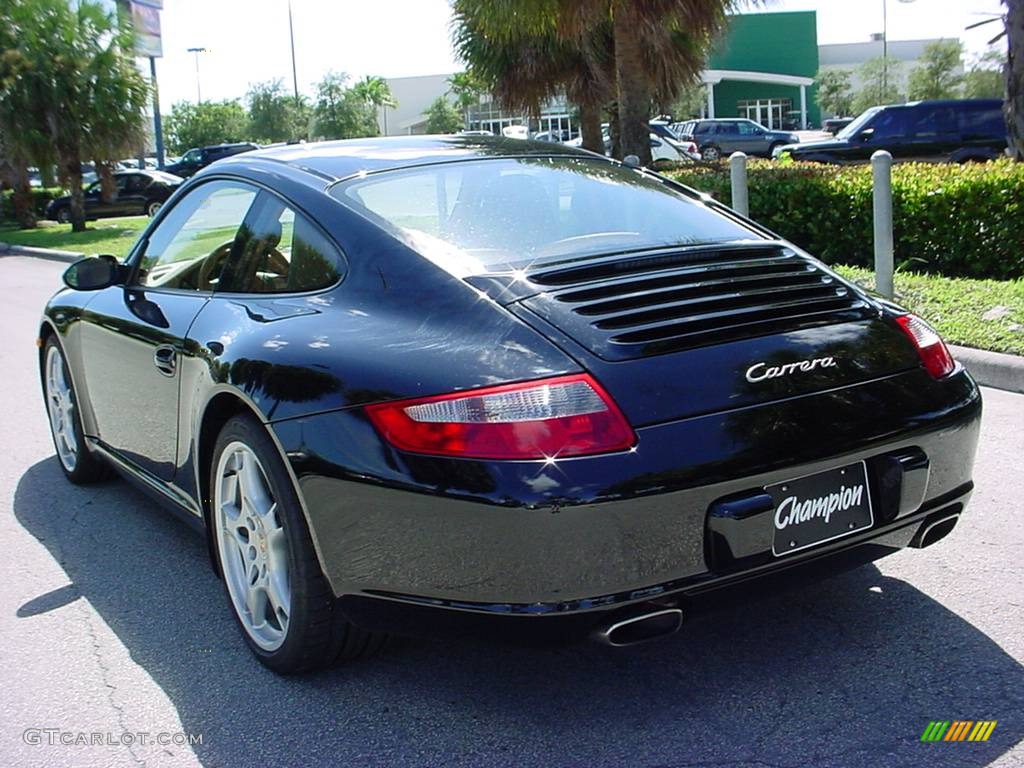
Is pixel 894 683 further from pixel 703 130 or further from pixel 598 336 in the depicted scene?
pixel 703 130

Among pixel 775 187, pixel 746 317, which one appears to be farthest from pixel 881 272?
pixel 746 317

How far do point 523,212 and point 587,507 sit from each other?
4.31 feet

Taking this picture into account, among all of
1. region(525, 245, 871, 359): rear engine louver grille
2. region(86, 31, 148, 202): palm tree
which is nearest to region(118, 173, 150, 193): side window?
region(86, 31, 148, 202): palm tree

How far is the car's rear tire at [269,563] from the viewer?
292cm

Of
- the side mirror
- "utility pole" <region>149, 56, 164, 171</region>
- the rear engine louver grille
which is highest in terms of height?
"utility pole" <region>149, 56, 164, 171</region>

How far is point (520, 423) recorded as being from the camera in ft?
8.23

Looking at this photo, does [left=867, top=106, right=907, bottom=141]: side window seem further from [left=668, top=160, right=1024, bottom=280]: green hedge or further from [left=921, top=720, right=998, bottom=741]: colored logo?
[left=921, top=720, right=998, bottom=741]: colored logo

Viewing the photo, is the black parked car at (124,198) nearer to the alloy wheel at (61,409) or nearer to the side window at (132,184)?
A: the side window at (132,184)

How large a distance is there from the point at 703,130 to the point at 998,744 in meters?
35.9

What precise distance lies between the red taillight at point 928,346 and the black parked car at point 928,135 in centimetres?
1808

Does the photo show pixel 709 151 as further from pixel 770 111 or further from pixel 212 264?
pixel 770 111

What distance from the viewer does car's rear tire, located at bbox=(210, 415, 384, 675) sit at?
292cm

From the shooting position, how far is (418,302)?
291 cm

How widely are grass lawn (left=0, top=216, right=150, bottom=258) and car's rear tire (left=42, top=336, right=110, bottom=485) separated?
14178 mm
